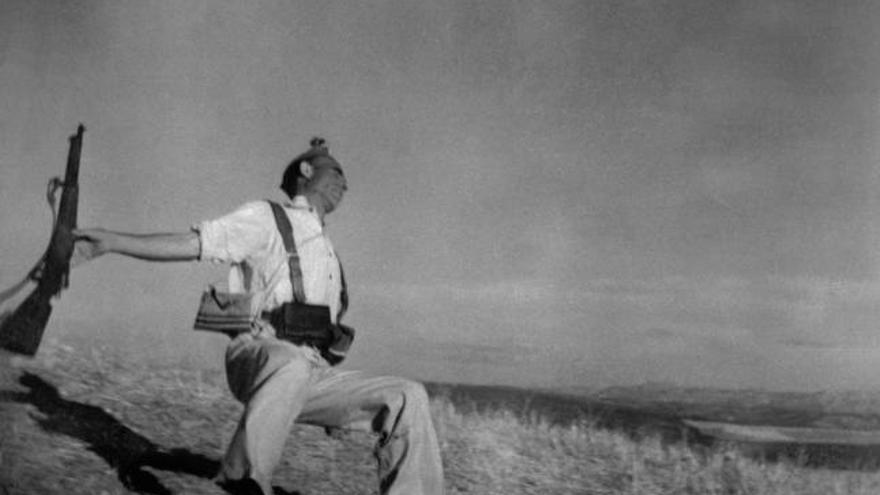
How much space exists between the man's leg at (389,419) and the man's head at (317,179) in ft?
2.11

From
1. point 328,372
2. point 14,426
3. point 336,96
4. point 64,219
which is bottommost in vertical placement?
point 14,426

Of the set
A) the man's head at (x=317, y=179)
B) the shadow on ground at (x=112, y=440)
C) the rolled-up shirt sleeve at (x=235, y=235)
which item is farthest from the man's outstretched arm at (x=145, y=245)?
the shadow on ground at (x=112, y=440)

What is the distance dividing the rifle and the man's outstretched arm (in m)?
0.14

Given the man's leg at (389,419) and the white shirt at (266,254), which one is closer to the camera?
the man's leg at (389,419)

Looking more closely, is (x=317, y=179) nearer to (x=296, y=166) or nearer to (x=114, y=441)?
(x=296, y=166)

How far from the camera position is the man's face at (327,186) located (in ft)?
12.4

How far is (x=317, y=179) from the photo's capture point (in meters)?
3.81

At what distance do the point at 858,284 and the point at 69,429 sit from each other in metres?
3.00

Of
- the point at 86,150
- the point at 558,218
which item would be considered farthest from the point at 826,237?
the point at 86,150

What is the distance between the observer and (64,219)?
371cm

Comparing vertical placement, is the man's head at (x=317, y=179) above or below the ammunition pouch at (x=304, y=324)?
above

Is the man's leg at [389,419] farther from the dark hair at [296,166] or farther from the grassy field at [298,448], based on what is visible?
the dark hair at [296,166]

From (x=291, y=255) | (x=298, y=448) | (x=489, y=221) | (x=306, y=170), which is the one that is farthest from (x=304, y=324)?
(x=489, y=221)

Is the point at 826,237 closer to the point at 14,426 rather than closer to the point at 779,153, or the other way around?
the point at 779,153
